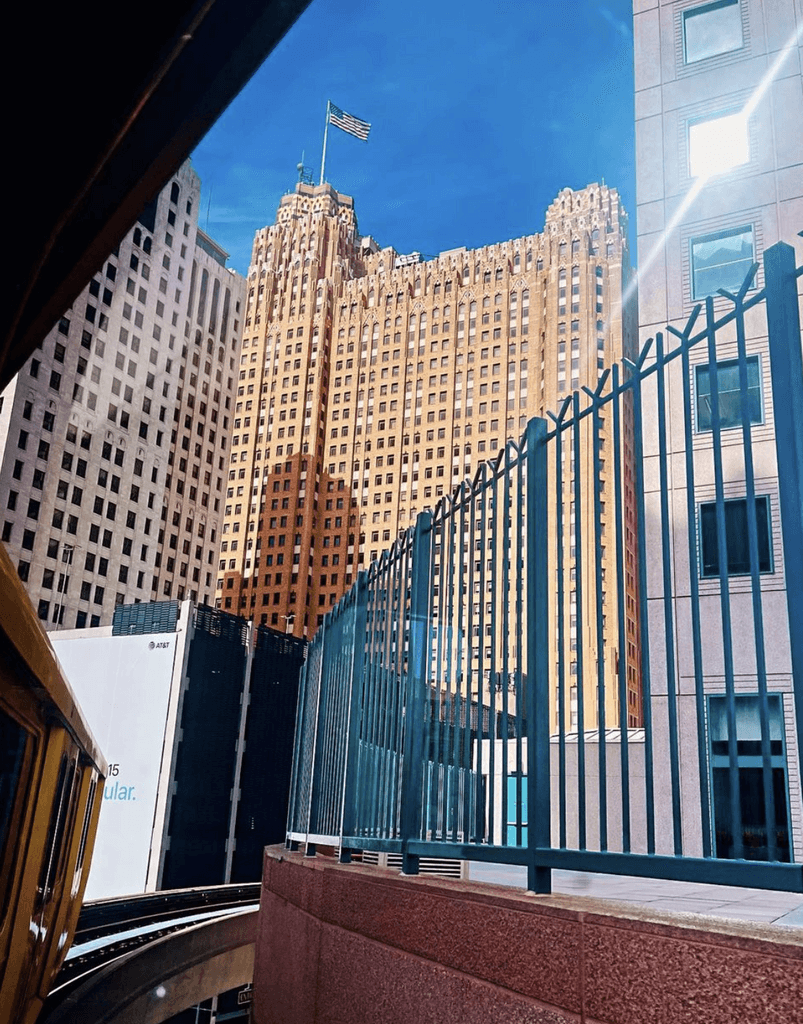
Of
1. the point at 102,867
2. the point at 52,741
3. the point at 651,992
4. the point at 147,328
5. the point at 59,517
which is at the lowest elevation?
the point at 102,867

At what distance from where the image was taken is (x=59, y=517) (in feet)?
254

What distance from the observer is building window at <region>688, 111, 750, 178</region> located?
19172 mm

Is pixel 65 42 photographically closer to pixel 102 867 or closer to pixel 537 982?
pixel 537 982

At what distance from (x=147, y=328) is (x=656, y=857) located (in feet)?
308

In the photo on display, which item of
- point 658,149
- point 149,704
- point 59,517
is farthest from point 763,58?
point 59,517

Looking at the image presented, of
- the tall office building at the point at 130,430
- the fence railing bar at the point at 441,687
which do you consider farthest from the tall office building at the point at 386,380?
the fence railing bar at the point at 441,687

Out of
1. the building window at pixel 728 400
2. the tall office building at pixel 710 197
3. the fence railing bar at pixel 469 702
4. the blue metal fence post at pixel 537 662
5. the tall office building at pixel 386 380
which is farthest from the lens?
the tall office building at pixel 386 380

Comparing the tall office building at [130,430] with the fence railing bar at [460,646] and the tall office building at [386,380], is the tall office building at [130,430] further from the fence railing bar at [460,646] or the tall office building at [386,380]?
the fence railing bar at [460,646]

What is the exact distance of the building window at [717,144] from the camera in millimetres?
19172

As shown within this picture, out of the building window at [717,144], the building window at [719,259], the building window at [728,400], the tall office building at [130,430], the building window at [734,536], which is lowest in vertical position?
the building window at [734,536]

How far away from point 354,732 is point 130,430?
283ft

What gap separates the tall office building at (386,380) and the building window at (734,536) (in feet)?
284

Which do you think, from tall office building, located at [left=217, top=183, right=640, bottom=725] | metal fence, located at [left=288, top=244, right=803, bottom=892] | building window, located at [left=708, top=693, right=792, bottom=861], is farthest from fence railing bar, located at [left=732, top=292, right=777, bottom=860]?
tall office building, located at [left=217, top=183, right=640, bottom=725]

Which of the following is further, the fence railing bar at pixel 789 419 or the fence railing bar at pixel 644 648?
the fence railing bar at pixel 644 648
